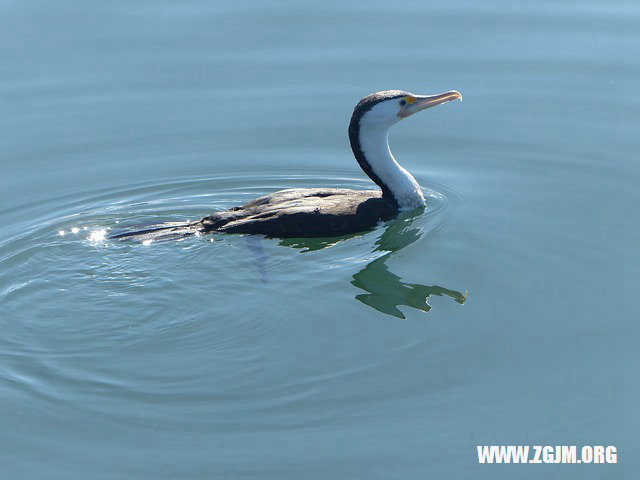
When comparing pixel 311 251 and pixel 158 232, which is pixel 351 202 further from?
pixel 158 232

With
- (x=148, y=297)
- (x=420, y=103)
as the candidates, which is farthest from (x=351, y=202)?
(x=148, y=297)

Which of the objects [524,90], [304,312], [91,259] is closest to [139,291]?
[91,259]

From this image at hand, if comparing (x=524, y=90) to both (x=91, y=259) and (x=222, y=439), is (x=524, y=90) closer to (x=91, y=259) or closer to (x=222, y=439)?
(x=91, y=259)

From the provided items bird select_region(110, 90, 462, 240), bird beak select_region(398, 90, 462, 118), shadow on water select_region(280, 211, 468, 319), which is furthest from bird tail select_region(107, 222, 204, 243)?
bird beak select_region(398, 90, 462, 118)

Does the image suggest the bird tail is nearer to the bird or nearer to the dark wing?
the bird

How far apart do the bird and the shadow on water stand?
13 cm

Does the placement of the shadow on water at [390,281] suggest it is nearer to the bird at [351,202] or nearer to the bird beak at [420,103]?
the bird at [351,202]

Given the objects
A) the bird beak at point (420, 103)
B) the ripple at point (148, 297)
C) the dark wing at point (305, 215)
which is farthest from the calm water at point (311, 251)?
the bird beak at point (420, 103)

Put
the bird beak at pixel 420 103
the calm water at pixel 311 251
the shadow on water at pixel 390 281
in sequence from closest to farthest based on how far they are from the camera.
→ the calm water at pixel 311 251
the shadow on water at pixel 390 281
the bird beak at pixel 420 103

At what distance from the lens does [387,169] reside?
11.2 meters

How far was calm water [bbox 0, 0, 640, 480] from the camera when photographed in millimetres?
7902

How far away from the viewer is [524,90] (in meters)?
13.7

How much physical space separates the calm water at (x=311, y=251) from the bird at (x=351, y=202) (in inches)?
7.2

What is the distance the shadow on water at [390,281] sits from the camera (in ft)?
31.5
